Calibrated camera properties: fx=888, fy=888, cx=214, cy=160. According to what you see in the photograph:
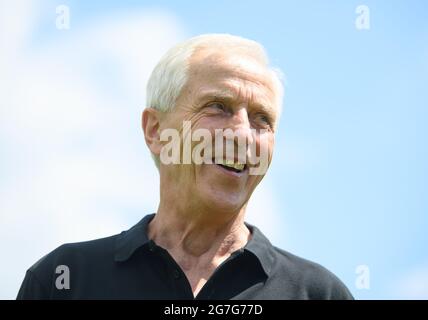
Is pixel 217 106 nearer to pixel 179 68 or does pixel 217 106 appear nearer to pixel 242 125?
pixel 242 125

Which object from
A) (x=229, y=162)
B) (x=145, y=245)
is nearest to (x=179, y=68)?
(x=229, y=162)

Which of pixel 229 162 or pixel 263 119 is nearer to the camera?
pixel 229 162

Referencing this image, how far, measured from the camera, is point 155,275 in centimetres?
536

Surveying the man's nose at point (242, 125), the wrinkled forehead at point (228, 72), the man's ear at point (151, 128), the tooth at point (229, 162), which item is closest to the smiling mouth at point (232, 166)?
the tooth at point (229, 162)

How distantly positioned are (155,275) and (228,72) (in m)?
1.34

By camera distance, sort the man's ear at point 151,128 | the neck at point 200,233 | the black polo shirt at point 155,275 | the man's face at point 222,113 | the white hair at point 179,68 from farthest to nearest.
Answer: the man's ear at point 151,128, the white hair at point 179,68, the neck at point 200,233, the man's face at point 222,113, the black polo shirt at point 155,275

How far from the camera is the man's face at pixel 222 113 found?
543 cm

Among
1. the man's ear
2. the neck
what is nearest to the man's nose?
the neck

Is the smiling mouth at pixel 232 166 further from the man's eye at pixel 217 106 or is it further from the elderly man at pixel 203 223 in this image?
the man's eye at pixel 217 106

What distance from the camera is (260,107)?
558 centimetres

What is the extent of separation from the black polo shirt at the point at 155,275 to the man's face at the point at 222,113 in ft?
1.20
